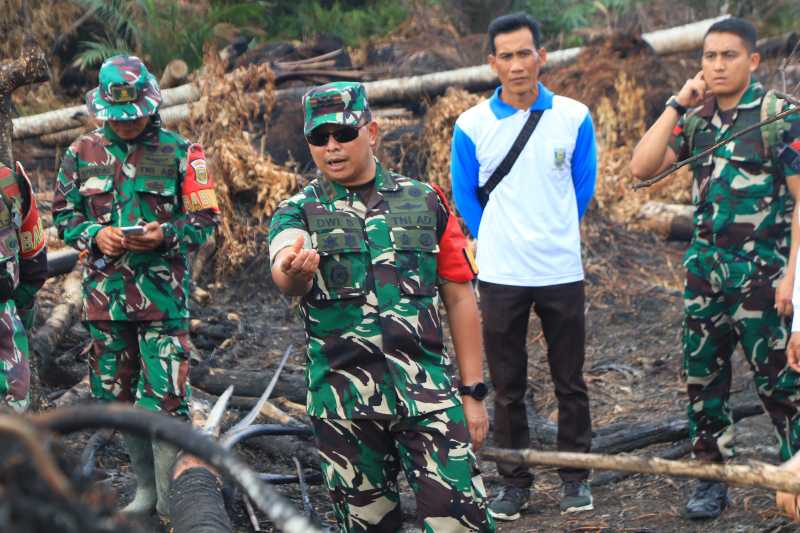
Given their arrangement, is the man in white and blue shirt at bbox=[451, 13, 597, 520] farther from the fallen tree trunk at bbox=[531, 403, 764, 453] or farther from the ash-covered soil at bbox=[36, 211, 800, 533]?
the fallen tree trunk at bbox=[531, 403, 764, 453]

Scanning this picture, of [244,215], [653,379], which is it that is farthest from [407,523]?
[244,215]

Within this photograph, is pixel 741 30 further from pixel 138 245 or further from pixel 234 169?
pixel 234 169

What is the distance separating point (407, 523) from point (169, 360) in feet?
5.10

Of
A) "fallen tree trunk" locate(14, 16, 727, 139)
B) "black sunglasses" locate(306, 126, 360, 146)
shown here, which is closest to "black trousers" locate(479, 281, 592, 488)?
"black sunglasses" locate(306, 126, 360, 146)

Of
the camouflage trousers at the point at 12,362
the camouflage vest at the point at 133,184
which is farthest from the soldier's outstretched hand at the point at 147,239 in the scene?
the camouflage trousers at the point at 12,362

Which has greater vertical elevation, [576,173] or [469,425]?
[576,173]

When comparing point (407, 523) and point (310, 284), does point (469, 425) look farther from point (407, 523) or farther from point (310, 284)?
point (407, 523)

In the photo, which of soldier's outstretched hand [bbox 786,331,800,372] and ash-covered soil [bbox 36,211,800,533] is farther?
ash-covered soil [bbox 36,211,800,533]

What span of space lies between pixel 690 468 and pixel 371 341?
121 centimetres

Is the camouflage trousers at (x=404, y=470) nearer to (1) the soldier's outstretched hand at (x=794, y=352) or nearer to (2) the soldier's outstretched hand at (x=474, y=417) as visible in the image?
(2) the soldier's outstretched hand at (x=474, y=417)

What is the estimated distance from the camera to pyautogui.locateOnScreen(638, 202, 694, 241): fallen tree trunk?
11750mm

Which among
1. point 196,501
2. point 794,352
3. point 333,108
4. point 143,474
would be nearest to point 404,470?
point 196,501

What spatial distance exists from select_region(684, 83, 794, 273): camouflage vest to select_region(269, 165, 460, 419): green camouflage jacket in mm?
2028

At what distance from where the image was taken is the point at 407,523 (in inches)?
225
